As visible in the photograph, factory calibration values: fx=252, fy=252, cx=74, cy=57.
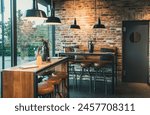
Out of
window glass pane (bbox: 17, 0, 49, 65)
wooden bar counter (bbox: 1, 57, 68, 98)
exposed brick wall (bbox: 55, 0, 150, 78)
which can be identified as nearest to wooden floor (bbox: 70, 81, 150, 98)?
exposed brick wall (bbox: 55, 0, 150, 78)

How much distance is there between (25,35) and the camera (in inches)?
229

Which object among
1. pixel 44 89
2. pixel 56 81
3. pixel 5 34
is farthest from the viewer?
pixel 5 34

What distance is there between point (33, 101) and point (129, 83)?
17.6 ft

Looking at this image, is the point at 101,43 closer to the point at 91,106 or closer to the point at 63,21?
the point at 63,21

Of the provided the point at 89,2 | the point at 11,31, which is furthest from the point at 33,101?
the point at 89,2

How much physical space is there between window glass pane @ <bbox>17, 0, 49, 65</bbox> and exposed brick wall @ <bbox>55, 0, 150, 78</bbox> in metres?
1.47

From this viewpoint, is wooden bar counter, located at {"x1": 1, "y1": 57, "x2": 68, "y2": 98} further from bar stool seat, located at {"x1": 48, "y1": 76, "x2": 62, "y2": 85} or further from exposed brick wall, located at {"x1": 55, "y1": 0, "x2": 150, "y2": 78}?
exposed brick wall, located at {"x1": 55, "y1": 0, "x2": 150, "y2": 78}

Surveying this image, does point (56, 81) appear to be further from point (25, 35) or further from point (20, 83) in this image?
point (25, 35)

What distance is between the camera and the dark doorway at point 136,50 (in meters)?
7.38

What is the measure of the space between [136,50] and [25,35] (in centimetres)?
339

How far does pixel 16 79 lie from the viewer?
3.28 m

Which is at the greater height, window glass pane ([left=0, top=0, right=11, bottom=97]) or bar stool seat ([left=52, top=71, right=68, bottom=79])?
window glass pane ([left=0, top=0, right=11, bottom=97])

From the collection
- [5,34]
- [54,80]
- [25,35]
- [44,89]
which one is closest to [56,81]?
[54,80]

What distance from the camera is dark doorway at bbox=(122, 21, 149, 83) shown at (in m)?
7.38
